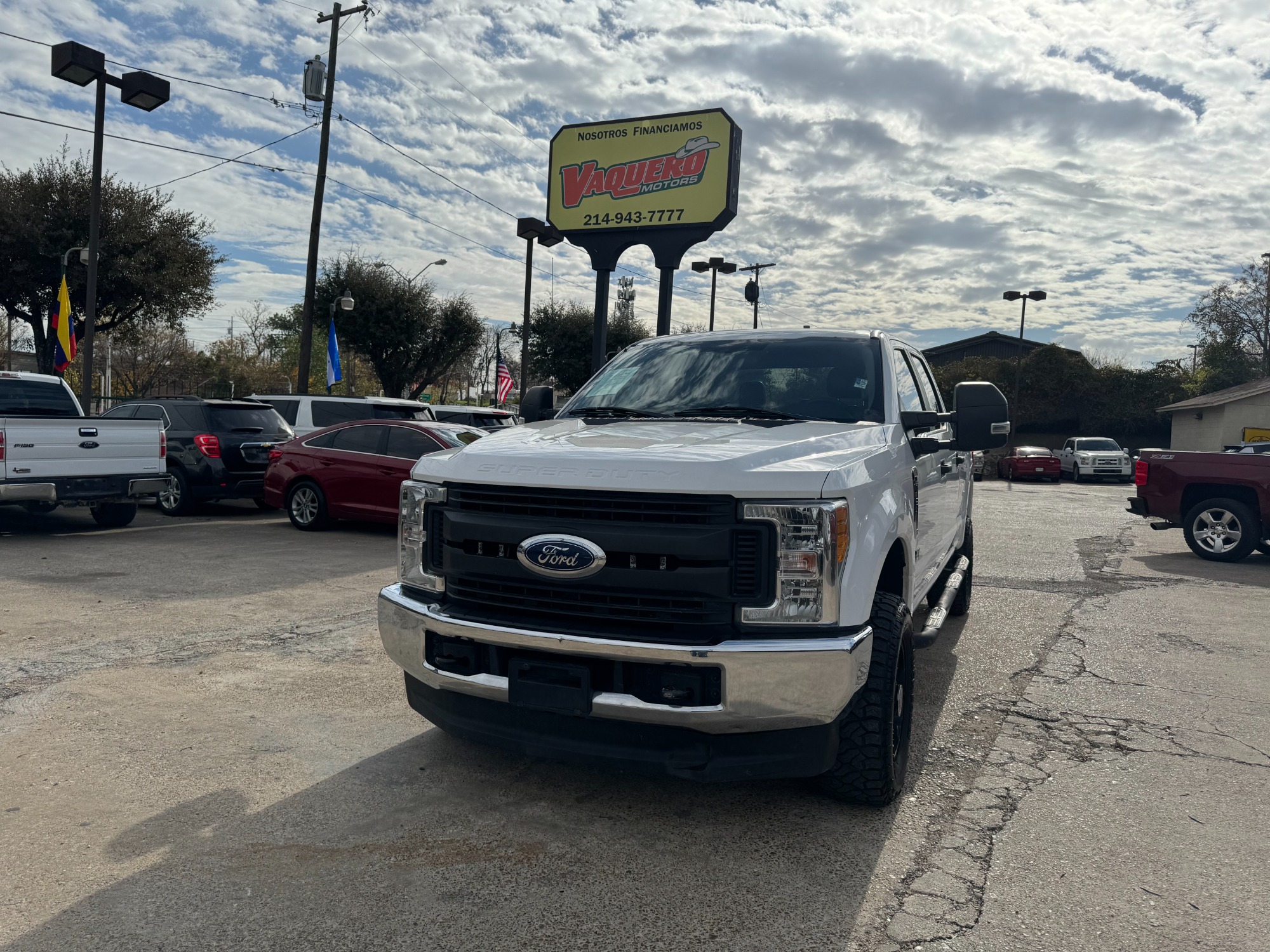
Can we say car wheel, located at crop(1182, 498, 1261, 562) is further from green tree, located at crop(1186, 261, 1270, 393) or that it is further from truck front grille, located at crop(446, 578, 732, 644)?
green tree, located at crop(1186, 261, 1270, 393)

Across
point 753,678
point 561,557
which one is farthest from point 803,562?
point 561,557

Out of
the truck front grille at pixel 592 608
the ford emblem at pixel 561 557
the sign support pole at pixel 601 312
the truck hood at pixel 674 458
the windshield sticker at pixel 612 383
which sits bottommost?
the truck front grille at pixel 592 608

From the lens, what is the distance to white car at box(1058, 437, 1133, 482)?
34.1 m

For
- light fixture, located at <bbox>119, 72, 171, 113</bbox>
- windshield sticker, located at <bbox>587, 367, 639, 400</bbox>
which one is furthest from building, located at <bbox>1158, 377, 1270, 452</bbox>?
windshield sticker, located at <bbox>587, 367, 639, 400</bbox>

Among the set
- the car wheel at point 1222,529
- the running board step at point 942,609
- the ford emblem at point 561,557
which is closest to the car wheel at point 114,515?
the running board step at point 942,609

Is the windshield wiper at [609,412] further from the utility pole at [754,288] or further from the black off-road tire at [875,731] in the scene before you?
the utility pole at [754,288]

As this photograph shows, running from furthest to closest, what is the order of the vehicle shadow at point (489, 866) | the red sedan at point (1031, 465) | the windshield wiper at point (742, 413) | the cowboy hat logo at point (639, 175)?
the red sedan at point (1031, 465) → the cowboy hat logo at point (639, 175) → the windshield wiper at point (742, 413) → the vehicle shadow at point (489, 866)

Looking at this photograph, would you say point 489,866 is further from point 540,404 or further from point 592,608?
point 540,404

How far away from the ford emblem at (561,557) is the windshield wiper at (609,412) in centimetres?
138

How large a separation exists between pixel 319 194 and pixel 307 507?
12000mm

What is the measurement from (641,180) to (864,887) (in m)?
19.7

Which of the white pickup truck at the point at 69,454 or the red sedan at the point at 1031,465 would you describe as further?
the red sedan at the point at 1031,465

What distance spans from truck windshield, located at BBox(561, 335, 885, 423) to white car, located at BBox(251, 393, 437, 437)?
1023 cm

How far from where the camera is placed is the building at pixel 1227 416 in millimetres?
39625
